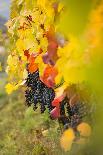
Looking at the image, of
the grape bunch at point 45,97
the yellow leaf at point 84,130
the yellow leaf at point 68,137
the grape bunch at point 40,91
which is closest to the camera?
the yellow leaf at point 68,137

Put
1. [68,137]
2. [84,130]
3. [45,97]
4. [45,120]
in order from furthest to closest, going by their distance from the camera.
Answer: [45,120], [45,97], [84,130], [68,137]

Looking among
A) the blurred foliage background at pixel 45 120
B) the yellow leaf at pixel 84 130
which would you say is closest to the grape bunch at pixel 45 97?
the blurred foliage background at pixel 45 120

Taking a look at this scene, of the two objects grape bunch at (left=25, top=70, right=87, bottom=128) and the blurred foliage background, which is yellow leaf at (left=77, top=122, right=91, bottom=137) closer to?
the blurred foliage background

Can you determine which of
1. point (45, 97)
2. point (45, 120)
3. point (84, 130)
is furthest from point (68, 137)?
point (45, 120)

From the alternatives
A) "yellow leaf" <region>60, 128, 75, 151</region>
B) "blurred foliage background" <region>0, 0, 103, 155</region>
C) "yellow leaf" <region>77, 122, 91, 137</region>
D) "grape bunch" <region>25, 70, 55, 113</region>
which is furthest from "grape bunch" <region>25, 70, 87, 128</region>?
"yellow leaf" <region>60, 128, 75, 151</region>

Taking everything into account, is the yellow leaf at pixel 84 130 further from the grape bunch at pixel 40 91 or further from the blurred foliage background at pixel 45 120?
the grape bunch at pixel 40 91

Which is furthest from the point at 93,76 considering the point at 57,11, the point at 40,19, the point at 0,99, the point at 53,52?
the point at 0,99

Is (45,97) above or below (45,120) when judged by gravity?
below

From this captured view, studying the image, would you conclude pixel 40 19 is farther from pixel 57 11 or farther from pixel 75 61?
pixel 75 61

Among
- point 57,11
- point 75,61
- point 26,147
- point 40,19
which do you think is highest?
point 26,147

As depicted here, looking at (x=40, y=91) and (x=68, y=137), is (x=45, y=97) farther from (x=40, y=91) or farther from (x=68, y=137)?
(x=68, y=137)

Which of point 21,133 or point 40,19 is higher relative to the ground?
point 21,133
